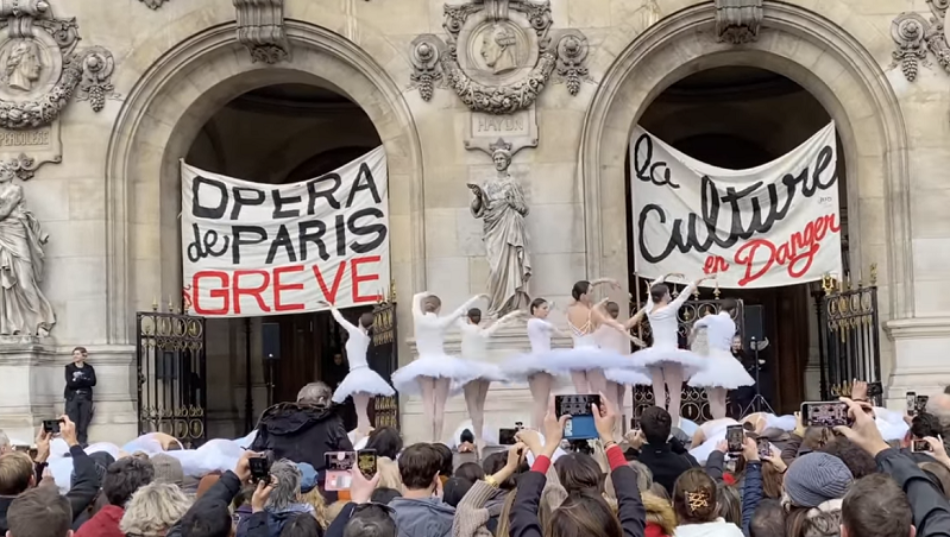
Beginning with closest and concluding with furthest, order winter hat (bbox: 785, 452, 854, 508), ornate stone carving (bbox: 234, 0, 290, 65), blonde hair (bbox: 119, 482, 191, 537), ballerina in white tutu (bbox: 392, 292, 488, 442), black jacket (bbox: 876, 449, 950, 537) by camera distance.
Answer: black jacket (bbox: 876, 449, 950, 537), winter hat (bbox: 785, 452, 854, 508), blonde hair (bbox: 119, 482, 191, 537), ballerina in white tutu (bbox: 392, 292, 488, 442), ornate stone carving (bbox: 234, 0, 290, 65)

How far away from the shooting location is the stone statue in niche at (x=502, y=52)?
20172mm

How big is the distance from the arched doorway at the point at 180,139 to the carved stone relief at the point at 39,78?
0.68m

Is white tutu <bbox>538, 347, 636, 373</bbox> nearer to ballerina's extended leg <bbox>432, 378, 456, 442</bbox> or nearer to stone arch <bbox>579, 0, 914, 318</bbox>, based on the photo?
ballerina's extended leg <bbox>432, 378, 456, 442</bbox>

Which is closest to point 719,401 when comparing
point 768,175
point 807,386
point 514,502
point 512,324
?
point 512,324

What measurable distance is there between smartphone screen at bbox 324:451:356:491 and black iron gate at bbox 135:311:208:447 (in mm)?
14225

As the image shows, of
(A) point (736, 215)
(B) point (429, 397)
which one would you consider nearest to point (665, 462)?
(B) point (429, 397)

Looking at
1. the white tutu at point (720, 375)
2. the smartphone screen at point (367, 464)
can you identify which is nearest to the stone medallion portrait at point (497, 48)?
the white tutu at point (720, 375)

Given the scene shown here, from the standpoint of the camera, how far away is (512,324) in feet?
64.0

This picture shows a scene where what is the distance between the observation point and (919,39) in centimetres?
1992

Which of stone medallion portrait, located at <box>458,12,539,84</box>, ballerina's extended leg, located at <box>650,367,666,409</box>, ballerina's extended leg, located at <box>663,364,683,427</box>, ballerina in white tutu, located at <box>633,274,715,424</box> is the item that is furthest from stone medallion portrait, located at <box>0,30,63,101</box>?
ballerina's extended leg, located at <box>663,364,683,427</box>

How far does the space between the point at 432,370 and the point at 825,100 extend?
27.7 ft

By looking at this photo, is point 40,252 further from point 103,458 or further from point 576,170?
point 103,458

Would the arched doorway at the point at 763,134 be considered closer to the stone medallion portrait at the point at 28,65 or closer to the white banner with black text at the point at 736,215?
the white banner with black text at the point at 736,215

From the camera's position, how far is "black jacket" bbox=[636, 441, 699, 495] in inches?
330
